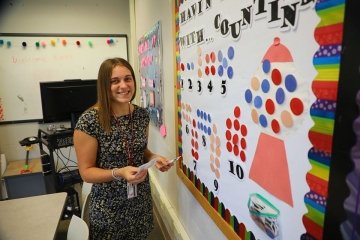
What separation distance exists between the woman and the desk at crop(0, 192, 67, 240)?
8.4 inches

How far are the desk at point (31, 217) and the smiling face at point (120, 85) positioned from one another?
69 cm

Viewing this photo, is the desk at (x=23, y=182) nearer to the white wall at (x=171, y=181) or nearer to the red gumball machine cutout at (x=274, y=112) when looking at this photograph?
the white wall at (x=171, y=181)

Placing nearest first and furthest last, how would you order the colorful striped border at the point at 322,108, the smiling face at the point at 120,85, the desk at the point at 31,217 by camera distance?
the colorful striped border at the point at 322,108
the desk at the point at 31,217
the smiling face at the point at 120,85

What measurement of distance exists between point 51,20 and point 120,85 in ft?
8.91

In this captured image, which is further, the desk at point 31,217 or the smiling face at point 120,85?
the smiling face at point 120,85

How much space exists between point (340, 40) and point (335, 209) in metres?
0.35

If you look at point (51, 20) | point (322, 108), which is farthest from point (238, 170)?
point (51, 20)

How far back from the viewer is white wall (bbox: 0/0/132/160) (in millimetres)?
3318

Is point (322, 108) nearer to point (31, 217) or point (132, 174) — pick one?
point (132, 174)

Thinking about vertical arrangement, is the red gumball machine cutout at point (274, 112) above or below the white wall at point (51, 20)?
below

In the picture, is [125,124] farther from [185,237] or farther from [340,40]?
[340,40]

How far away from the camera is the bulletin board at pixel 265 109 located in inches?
22.9

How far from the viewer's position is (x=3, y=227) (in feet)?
4.27

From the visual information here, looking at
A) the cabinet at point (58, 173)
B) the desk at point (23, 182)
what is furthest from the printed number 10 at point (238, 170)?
the desk at point (23, 182)
